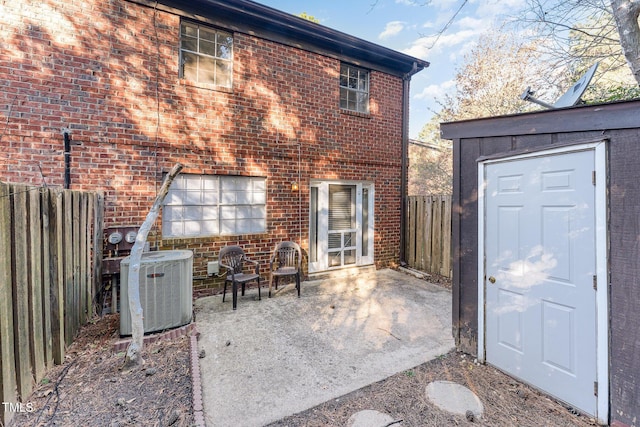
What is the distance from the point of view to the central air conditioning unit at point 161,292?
3539mm

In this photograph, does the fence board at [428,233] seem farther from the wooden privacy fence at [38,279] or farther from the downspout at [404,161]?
the wooden privacy fence at [38,279]

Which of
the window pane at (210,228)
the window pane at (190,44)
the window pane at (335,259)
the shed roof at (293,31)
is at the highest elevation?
the shed roof at (293,31)

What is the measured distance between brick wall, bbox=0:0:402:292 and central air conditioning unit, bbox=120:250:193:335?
4.93ft

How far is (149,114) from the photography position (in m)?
4.96

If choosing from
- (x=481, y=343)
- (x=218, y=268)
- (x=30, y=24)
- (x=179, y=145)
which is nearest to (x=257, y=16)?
(x=179, y=145)

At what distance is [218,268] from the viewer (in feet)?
17.8

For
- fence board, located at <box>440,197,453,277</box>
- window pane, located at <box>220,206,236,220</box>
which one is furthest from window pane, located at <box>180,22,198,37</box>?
fence board, located at <box>440,197,453,277</box>

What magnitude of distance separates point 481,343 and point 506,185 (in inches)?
71.3

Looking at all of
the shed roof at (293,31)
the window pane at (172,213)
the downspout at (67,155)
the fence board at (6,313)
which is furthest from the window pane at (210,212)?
the shed roof at (293,31)

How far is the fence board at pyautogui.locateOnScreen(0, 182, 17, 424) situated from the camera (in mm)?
2051

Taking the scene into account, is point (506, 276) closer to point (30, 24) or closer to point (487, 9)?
point (487, 9)

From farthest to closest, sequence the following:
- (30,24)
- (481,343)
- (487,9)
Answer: (487,9), (30,24), (481,343)

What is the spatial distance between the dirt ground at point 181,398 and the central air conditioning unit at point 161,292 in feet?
1.49

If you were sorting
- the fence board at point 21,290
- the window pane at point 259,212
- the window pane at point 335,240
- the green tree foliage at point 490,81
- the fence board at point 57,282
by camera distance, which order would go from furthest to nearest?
1. the green tree foliage at point 490,81
2. the window pane at point 335,240
3. the window pane at point 259,212
4. the fence board at point 57,282
5. the fence board at point 21,290
